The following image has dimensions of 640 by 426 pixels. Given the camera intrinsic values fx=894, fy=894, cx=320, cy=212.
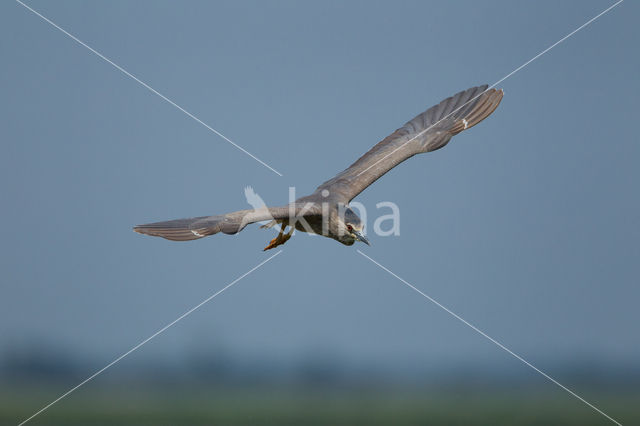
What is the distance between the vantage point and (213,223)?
542 inches

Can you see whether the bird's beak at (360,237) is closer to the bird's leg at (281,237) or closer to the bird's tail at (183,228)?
the bird's leg at (281,237)

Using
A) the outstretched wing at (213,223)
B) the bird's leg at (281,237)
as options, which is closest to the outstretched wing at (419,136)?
the bird's leg at (281,237)

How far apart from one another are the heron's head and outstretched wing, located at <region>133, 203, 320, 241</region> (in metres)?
0.62

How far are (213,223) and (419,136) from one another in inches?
219

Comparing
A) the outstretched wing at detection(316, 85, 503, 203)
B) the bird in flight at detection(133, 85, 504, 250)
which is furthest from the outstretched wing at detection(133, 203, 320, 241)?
the outstretched wing at detection(316, 85, 503, 203)

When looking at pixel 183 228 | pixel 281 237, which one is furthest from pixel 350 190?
pixel 183 228

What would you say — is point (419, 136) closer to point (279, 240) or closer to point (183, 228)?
point (279, 240)

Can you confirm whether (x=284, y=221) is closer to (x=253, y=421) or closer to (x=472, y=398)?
(x=253, y=421)

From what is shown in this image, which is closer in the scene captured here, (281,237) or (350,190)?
(281,237)

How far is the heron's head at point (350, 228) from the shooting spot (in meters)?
14.5

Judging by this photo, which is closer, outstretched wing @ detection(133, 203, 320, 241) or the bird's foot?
outstretched wing @ detection(133, 203, 320, 241)

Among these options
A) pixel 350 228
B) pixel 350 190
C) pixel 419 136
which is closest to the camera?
pixel 350 228

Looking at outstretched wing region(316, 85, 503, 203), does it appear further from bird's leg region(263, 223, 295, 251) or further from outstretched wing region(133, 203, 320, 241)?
outstretched wing region(133, 203, 320, 241)

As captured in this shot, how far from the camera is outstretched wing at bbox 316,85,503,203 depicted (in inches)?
660
